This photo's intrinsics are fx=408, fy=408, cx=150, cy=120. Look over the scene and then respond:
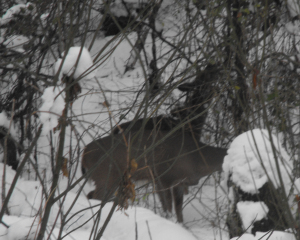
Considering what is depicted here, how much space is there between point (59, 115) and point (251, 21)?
388 centimetres

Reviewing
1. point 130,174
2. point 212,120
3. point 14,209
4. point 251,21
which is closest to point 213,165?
point 212,120

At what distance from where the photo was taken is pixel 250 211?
2428mm

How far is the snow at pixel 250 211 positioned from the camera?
2.40m

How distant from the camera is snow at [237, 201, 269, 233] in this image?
240 cm

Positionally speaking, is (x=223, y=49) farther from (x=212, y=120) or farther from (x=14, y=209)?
(x=14, y=209)

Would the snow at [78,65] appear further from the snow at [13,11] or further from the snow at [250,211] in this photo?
the snow at [13,11]

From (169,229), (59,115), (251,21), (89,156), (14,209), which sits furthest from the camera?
(89,156)

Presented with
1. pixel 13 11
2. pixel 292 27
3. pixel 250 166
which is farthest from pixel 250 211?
pixel 13 11

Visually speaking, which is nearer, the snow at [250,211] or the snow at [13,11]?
the snow at [250,211]

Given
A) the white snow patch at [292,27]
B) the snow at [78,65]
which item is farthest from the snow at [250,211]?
the white snow patch at [292,27]

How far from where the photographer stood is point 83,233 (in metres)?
2.43

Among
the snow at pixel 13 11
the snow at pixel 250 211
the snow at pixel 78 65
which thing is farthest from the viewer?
the snow at pixel 13 11

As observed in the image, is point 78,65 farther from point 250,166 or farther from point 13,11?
point 13,11

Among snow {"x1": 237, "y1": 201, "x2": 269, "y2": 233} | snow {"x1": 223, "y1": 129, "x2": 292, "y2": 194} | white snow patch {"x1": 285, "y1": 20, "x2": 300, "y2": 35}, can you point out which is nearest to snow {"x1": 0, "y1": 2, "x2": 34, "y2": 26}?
white snow patch {"x1": 285, "y1": 20, "x2": 300, "y2": 35}
